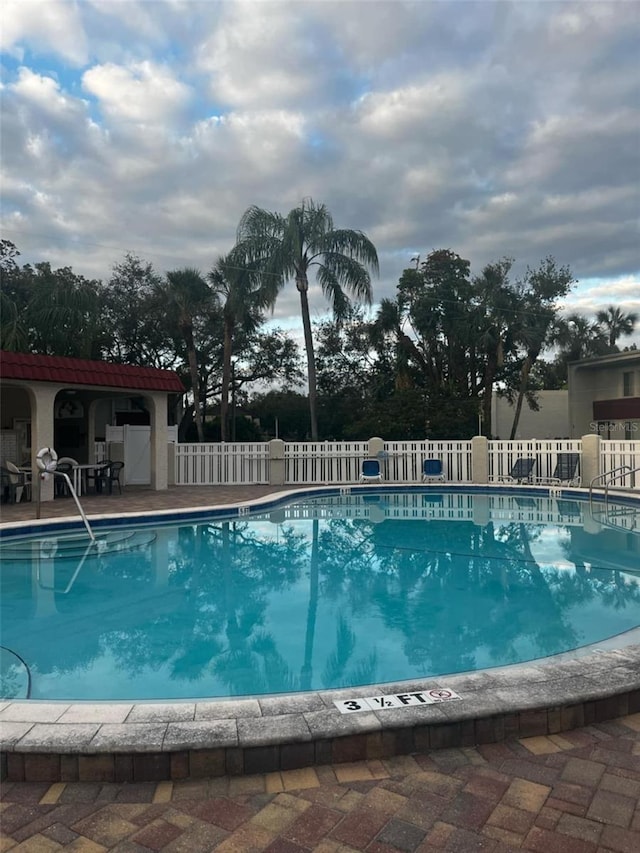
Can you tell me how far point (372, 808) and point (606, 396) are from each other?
31715 millimetres

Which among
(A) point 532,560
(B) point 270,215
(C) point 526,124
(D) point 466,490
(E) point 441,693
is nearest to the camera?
(E) point 441,693

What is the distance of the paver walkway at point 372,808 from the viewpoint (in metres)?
2.17

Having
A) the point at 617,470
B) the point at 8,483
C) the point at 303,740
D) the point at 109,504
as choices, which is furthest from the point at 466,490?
the point at 303,740

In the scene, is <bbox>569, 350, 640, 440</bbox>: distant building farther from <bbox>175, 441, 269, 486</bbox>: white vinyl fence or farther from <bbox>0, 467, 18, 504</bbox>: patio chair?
<bbox>0, 467, 18, 504</bbox>: patio chair

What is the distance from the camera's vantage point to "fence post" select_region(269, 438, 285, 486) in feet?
55.1

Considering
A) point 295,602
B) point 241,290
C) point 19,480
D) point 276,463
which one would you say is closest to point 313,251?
point 241,290

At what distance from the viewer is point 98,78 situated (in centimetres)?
970

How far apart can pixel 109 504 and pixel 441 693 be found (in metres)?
10.3

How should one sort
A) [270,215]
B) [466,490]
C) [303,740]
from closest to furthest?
[303,740]
[466,490]
[270,215]

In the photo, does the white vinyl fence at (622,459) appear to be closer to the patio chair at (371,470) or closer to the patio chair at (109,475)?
the patio chair at (371,470)

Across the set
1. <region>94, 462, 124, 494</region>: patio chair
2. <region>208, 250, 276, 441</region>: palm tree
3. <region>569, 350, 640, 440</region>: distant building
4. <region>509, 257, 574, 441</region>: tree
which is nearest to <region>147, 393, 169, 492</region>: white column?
<region>94, 462, 124, 494</region>: patio chair

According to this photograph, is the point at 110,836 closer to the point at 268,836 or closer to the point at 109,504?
the point at 268,836

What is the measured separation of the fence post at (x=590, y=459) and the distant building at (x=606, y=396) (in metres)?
13.5

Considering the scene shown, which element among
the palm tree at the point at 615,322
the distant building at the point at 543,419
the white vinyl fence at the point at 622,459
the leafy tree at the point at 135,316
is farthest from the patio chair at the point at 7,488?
the palm tree at the point at 615,322
